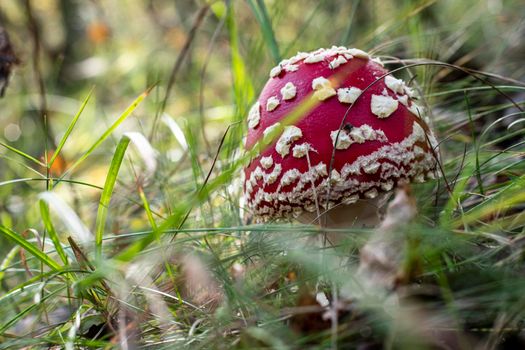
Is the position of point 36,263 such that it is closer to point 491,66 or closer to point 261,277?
point 261,277

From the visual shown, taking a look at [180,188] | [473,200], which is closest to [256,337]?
[473,200]

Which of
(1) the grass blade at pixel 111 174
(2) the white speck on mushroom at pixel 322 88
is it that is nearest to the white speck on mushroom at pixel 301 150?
(2) the white speck on mushroom at pixel 322 88

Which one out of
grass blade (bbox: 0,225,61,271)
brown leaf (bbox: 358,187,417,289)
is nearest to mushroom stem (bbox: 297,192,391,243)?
brown leaf (bbox: 358,187,417,289)

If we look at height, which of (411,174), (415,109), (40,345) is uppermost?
(415,109)

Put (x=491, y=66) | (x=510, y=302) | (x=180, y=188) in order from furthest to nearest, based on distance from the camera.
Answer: (x=491, y=66)
(x=180, y=188)
(x=510, y=302)

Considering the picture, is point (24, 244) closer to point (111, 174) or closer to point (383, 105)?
point (111, 174)

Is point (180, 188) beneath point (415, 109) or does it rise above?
beneath

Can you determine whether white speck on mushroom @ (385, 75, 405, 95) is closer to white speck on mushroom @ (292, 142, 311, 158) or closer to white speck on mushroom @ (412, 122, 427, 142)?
white speck on mushroom @ (412, 122, 427, 142)
